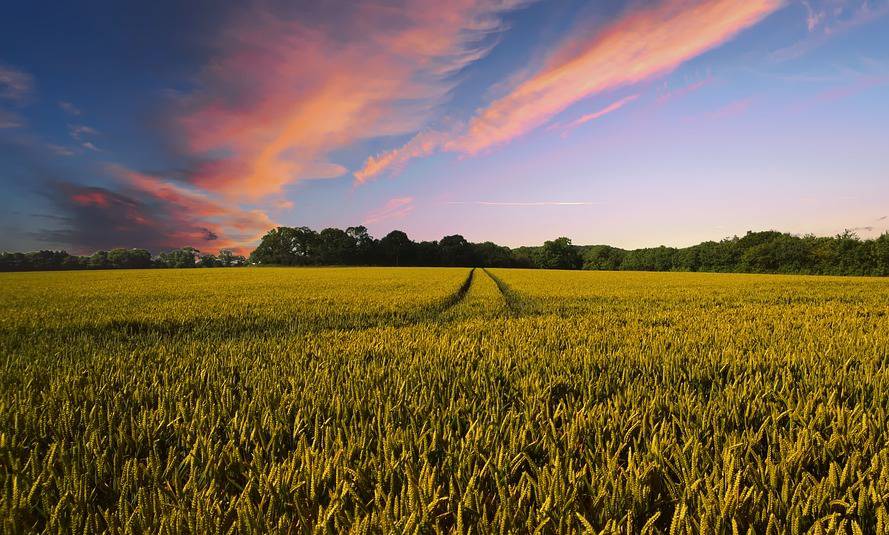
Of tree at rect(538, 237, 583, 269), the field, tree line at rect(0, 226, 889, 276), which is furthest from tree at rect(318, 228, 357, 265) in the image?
the field

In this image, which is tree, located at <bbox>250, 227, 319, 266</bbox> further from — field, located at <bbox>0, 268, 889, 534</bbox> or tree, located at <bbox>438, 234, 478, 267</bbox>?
field, located at <bbox>0, 268, 889, 534</bbox>

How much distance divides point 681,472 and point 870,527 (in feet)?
1.90

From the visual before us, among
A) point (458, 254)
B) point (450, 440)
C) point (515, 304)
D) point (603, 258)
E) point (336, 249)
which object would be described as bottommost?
point (515, 304)

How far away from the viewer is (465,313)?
9.87 meters

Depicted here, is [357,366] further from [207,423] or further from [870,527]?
[870,527]

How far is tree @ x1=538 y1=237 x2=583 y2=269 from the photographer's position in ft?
422

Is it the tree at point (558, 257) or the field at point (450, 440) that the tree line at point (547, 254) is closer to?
the tree at point (558, 257)

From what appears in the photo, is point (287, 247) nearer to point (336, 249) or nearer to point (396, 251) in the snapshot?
point (336, 249)

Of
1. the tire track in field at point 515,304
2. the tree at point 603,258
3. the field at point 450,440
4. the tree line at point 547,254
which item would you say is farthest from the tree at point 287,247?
the field at point 450,440

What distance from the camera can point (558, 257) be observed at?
128000mm

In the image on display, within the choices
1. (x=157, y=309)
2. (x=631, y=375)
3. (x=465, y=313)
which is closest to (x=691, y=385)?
(x=631, y=375)

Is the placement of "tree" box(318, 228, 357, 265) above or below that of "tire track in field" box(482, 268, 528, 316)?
above

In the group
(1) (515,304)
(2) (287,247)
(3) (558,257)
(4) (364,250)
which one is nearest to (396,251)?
(4) (364,250)

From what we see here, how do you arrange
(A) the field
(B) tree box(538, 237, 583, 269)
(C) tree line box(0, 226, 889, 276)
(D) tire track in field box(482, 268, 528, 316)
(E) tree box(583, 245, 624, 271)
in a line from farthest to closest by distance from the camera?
(B) tree box(538, 237, 583, 269)
(E) tree box(583, 245, 624, 271)
(C) tree line box(0, 226, 889, 276)
(D) tire track in field box(482, 268, 528, 316)
(A) the field
